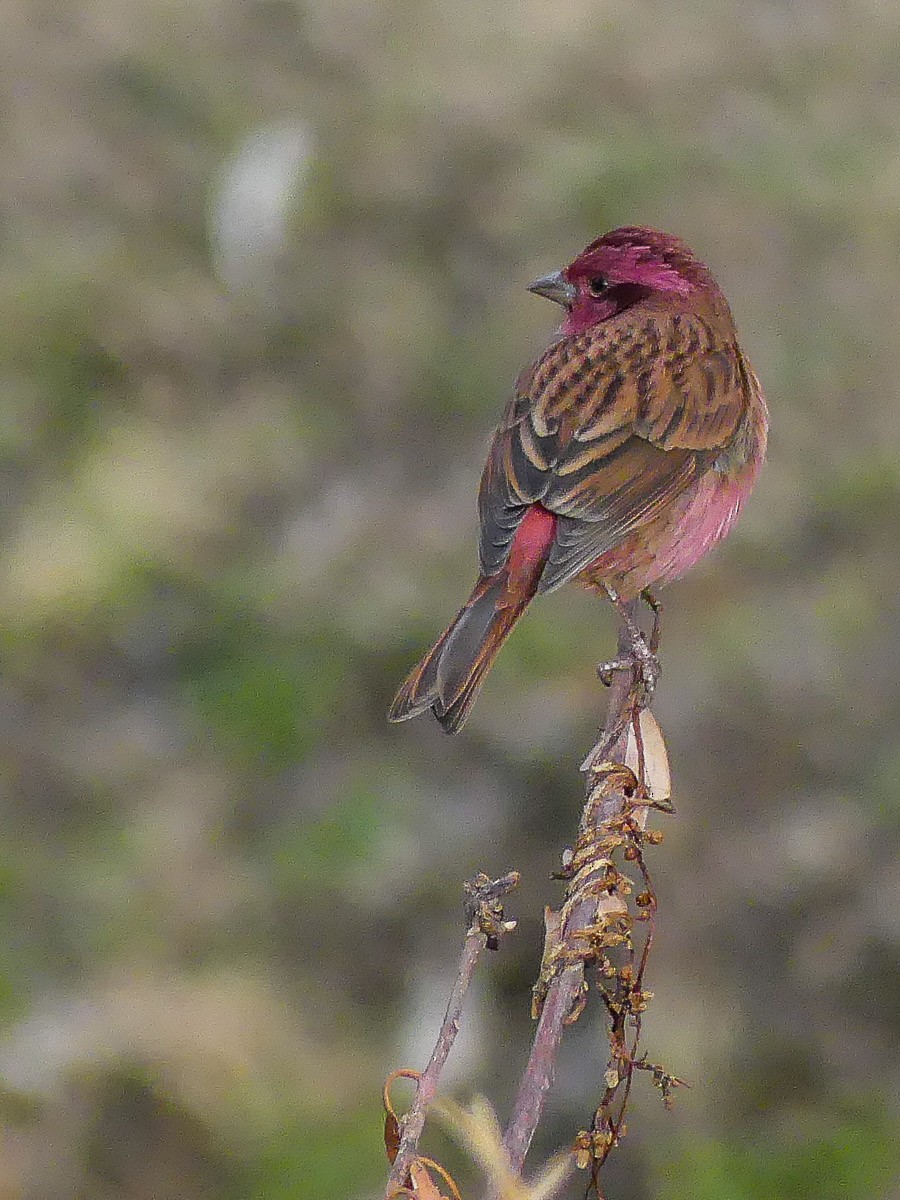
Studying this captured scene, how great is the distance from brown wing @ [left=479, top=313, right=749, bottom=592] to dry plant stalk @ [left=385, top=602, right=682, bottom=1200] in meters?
1.30

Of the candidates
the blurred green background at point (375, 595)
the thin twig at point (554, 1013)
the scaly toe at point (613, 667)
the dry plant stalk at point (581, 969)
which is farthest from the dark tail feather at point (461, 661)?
the blurred green background at point (375, 595)

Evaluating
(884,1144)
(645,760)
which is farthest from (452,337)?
(645,760)

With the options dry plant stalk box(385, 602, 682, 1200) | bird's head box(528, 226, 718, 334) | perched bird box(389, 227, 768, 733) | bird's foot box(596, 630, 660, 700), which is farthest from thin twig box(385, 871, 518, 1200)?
bird's head box(528, 226, 718, 334)

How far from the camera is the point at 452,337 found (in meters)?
7.62

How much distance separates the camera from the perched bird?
361 cm

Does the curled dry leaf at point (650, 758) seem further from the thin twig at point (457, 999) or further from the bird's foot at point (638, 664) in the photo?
the thin twig at point (457, 999)

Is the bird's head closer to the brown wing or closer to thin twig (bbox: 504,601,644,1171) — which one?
the brown wing

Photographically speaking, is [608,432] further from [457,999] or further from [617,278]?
[457,999]

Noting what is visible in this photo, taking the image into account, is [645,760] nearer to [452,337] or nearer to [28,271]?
[452,337]

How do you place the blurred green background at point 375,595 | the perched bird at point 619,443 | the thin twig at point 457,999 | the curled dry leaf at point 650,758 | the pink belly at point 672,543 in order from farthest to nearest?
the blurred green background at point 375,595 < the pink belly at point 672,543 < the perched bird at point 619,443 < the curled dry leaf at point 650,758 < the thin twig at point 457,999

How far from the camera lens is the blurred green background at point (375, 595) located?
498 cm

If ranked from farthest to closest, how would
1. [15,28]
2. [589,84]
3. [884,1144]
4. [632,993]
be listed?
[15,28] < [589,84] < [884,1144] < [632,993]

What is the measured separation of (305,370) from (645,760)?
5.66 m

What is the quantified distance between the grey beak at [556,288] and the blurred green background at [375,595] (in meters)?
1.86
